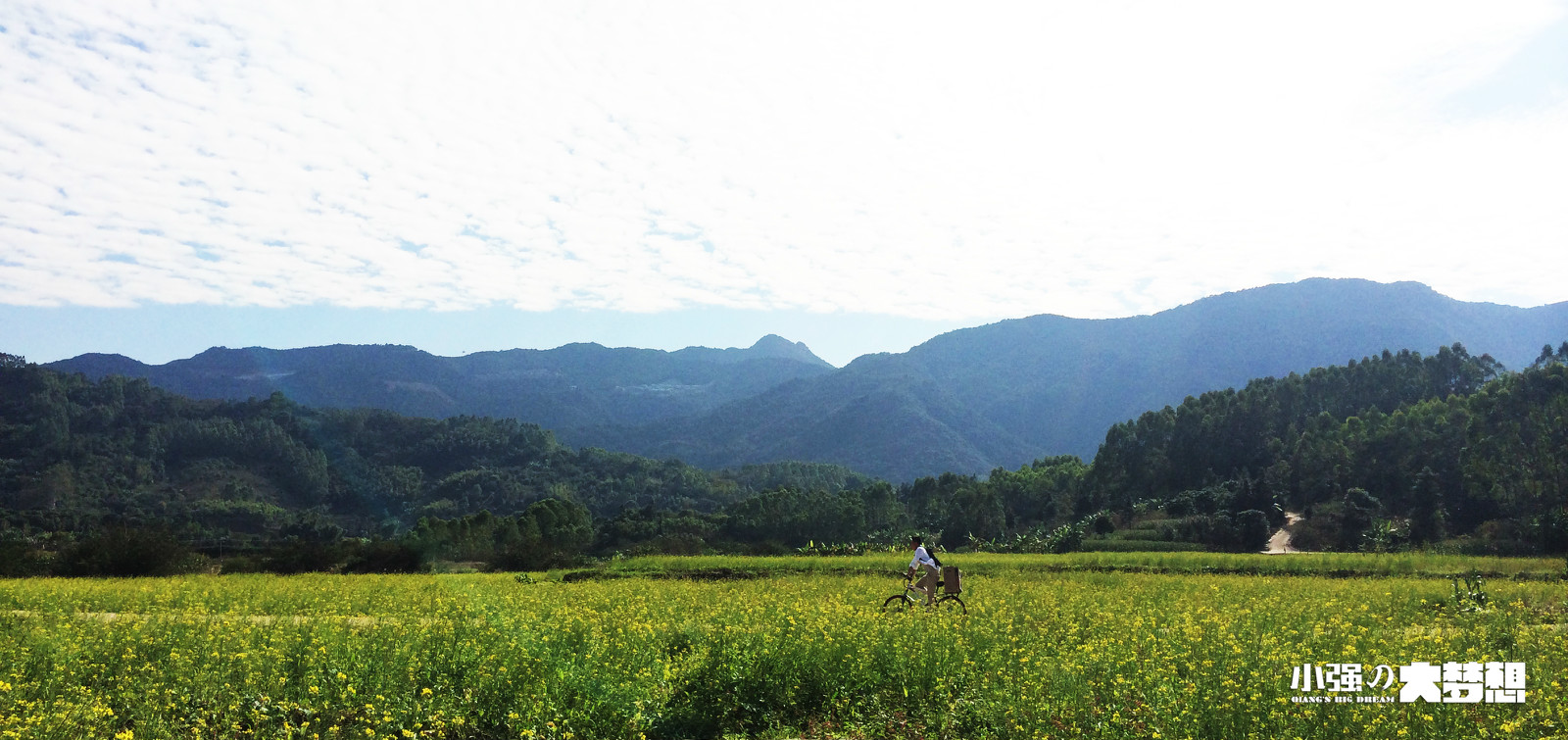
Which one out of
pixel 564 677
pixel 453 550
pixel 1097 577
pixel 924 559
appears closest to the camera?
pixel 564 677

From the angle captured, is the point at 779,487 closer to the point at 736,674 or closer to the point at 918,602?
the point at 918,602

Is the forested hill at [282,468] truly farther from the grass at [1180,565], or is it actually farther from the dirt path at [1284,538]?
the grass at [1180,565]

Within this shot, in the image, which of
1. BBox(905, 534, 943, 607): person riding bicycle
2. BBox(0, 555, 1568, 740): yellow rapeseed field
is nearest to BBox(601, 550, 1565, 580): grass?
BBox(905, 534, 943, 607): person riding bicycle

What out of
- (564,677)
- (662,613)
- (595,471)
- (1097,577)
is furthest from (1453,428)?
(595,471)

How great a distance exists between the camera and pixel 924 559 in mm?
17266

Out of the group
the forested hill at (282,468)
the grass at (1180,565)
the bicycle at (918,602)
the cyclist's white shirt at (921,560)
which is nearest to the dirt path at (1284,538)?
the grass at (1180,565)

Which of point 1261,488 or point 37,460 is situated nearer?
point 1261,488

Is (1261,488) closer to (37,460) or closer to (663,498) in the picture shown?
(663,498)

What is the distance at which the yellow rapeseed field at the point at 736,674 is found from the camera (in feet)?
28.4

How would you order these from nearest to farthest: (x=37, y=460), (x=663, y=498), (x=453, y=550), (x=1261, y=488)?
1. (x=453, y=550)
2. (x=1261, y=488)
3. (x=37, y=460)
4. (x=663, y=498)

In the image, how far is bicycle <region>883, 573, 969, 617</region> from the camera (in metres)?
16.0

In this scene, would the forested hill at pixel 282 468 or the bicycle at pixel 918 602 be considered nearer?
the bicycle at pixel 918 602

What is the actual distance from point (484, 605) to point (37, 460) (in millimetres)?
151034

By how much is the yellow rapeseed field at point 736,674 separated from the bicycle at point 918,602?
1100 millimetres
